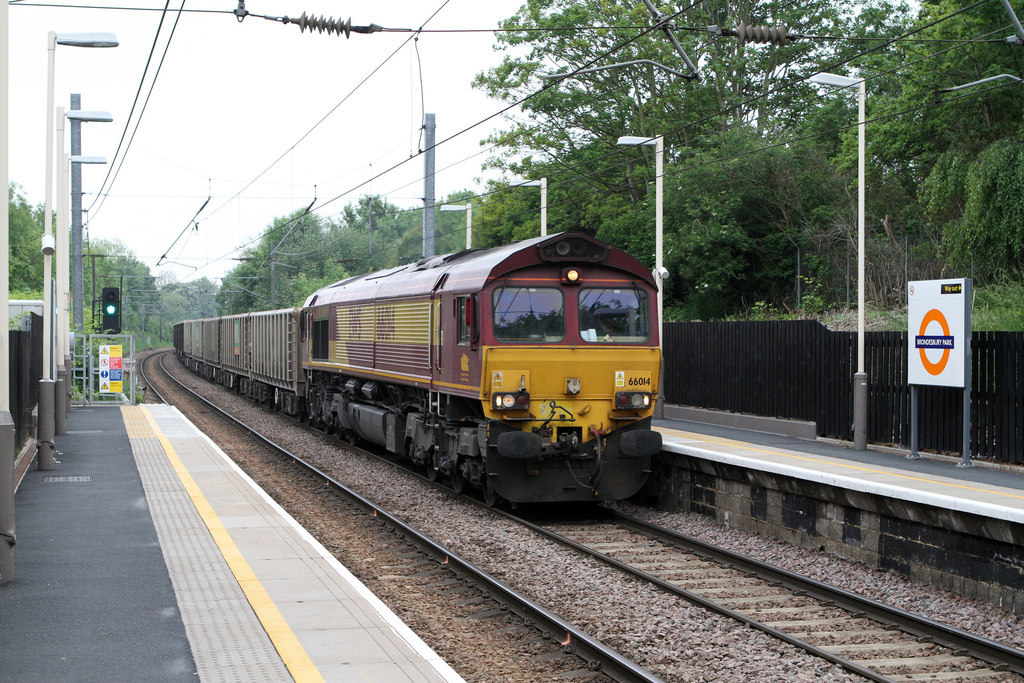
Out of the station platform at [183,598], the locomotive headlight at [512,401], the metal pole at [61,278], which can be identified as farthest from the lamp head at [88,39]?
the locomotive headlight at [512,401]

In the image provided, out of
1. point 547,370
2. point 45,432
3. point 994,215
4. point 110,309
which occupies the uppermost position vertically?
point 994,215

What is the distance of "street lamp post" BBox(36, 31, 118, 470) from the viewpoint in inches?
573

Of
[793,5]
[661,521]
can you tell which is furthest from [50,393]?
[793,5]

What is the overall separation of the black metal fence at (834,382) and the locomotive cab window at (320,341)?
24.8ft

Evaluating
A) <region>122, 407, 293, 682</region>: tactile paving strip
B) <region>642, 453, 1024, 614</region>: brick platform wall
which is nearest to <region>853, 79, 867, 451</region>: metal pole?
<region>642, 453, 1024, 614</region>: brick platform wall

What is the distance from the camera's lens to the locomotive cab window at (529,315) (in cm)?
1258

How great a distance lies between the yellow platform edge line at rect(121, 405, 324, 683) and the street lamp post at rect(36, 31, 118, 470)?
2793 millimetres

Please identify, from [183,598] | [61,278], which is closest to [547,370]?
[183,598]

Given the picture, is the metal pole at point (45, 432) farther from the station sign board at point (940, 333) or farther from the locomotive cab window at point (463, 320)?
the station sign board at point (940, 333)

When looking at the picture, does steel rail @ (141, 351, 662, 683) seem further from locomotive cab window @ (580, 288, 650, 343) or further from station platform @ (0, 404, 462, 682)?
locomotive cab window @ (580, 288, 650, 343)

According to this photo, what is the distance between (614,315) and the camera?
1319cm

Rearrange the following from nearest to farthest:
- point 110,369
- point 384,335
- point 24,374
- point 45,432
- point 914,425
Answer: point 45,432 < point 914,425 < point 24,374 < point 384,335 < point 110,369

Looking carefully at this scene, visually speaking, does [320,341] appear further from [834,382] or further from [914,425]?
[914,425]

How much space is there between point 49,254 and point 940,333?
1555cm
